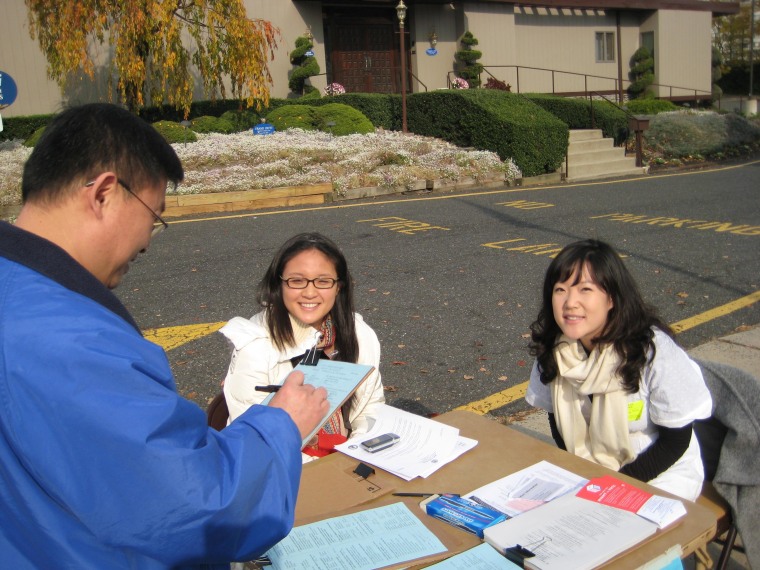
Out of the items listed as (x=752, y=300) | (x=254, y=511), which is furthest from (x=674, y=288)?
(x=254, y=511)

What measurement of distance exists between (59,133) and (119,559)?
827 millimetres

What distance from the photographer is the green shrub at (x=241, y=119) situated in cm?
1980

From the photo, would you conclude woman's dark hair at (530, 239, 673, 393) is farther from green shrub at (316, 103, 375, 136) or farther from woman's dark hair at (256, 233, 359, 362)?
green shrub at (316, 103, 375, 136)

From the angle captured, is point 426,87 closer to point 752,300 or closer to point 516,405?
point 752,300

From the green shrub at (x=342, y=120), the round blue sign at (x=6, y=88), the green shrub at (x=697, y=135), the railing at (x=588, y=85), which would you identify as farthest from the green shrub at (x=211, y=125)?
the green shrub at (x=697, y=135)

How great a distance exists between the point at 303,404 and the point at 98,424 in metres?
0.59

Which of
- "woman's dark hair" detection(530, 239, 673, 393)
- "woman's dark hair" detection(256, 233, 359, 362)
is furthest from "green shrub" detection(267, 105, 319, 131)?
"woman's dark hair" detection(530, 239, 673, 393)

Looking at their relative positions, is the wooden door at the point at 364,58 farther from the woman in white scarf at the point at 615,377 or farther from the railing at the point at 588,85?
→ the woman in white scarf at the point at 615,377

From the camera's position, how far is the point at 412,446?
256 cm

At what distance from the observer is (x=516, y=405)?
4.61 metres

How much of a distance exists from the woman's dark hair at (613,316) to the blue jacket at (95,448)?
1.75 meters

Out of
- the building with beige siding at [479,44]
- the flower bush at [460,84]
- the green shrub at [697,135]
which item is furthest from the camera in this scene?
the flower bush at [460,84]

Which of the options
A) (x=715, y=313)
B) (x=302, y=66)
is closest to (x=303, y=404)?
(x=715, y=313)

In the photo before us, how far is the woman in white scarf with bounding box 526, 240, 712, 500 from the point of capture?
8.70ft
